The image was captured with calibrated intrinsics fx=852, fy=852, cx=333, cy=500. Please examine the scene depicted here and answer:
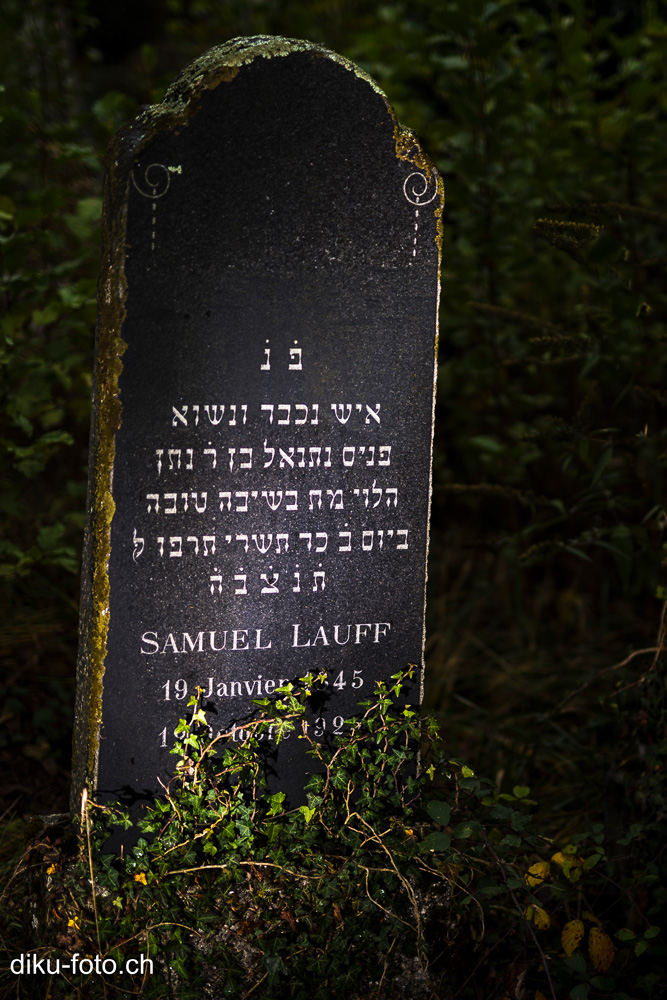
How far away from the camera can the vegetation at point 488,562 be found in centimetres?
220

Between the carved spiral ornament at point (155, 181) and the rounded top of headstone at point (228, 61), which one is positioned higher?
the rounded top of headstone at point (228, 61)

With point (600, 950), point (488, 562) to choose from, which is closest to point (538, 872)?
point (600, 950)

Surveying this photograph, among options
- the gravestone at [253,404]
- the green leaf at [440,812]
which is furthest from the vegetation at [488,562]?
the gravestone at [253,404]

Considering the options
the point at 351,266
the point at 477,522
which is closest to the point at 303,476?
the point at 351,266

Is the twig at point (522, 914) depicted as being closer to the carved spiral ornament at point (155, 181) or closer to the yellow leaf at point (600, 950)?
the yellow leaf at point (600, 950)

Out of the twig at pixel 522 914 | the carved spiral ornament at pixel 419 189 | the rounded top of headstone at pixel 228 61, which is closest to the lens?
the twig at pixel 522 914

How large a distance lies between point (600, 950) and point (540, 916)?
18 centimetres

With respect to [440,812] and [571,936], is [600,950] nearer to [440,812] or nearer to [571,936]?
[571,936]

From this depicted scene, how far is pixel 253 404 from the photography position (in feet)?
7.47

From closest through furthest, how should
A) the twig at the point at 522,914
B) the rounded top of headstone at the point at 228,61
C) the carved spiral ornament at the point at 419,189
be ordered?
the twig at the point at 522,914
the rounded top of headstone at the point at 228,61
the carved spiral ornament at the point at 419,189

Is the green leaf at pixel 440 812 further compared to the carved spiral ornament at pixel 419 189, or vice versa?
the carved spiral ornament at pixel 419 189

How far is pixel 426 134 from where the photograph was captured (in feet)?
13.3

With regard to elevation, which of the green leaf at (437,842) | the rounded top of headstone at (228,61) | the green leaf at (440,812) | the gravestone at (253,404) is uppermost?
the rounded top of headstone at (228,61)

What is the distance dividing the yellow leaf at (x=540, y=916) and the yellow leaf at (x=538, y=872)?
57 mm
